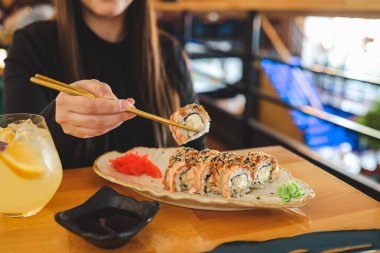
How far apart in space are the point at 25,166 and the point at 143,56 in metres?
1.06

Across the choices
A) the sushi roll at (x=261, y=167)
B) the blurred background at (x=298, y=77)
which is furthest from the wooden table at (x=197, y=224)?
the blurred background at (x=298, y=77)

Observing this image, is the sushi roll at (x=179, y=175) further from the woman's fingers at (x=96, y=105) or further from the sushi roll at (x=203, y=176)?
the woman's fingers at (x=96, y=105)

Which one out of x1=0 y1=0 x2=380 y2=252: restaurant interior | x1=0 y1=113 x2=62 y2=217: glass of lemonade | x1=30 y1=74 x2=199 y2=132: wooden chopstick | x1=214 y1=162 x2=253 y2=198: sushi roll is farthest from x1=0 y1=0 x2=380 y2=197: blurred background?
x1=0 y1=113 x2=62 y2=217: glass of lemonade

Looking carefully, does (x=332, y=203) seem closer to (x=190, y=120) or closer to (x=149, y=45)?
(x=190, y=120)

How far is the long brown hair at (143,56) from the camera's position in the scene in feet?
5.81

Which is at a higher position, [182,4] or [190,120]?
[182,4]

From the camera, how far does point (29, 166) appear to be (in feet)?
3.09

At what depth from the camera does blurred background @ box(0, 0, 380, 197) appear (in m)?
2.66

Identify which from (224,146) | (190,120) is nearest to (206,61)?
(224,146)

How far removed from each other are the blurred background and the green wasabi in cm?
137

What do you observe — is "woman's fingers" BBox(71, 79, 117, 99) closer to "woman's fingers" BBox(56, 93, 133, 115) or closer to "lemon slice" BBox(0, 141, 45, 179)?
"woman's fingers" BBox(56, 93, 133, 115)

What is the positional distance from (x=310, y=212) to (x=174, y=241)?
0.41 meters

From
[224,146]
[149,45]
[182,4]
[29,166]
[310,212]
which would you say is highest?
[182,4]

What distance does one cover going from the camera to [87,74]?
186 centimetres
